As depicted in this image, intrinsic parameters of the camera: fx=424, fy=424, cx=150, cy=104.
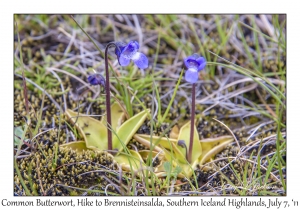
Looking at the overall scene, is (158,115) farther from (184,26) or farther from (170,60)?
(184,26)

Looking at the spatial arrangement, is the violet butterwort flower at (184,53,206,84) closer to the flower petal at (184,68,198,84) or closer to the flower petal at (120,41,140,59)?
the flower petal at (184,68,198,84)

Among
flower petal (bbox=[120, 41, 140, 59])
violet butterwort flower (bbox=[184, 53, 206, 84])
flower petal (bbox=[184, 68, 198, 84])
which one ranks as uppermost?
flower petal (bbox=[120, 41, 140, 59])

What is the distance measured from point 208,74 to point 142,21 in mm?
838

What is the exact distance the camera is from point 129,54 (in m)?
2.45

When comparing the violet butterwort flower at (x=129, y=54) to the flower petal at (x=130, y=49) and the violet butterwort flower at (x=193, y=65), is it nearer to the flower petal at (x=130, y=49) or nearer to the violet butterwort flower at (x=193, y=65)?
the flower petal at (x=130, y=49)

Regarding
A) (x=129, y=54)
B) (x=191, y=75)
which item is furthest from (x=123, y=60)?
(x=191, y=75)

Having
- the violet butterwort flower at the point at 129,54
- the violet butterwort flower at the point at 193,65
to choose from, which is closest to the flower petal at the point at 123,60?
the violet butterwort flower at the point at 129,54

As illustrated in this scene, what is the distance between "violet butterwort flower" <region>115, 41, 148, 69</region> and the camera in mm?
2387

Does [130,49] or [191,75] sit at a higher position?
[130,49]

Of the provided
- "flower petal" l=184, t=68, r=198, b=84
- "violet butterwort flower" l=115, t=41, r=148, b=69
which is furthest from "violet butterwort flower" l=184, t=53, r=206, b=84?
"violet butterwort flower" l=115, t=41, r=148, b=69

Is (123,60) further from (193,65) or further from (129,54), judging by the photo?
(193,65)

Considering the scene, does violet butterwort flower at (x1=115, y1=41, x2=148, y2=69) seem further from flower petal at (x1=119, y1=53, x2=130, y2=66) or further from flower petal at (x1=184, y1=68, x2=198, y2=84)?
flower petal at (x1=184, y1=68, x2=198, y2=84)

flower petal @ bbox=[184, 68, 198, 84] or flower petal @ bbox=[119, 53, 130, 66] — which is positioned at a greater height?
flower petal @ bbox=[119, 53, 130, 66]

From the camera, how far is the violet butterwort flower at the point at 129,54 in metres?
2.39
